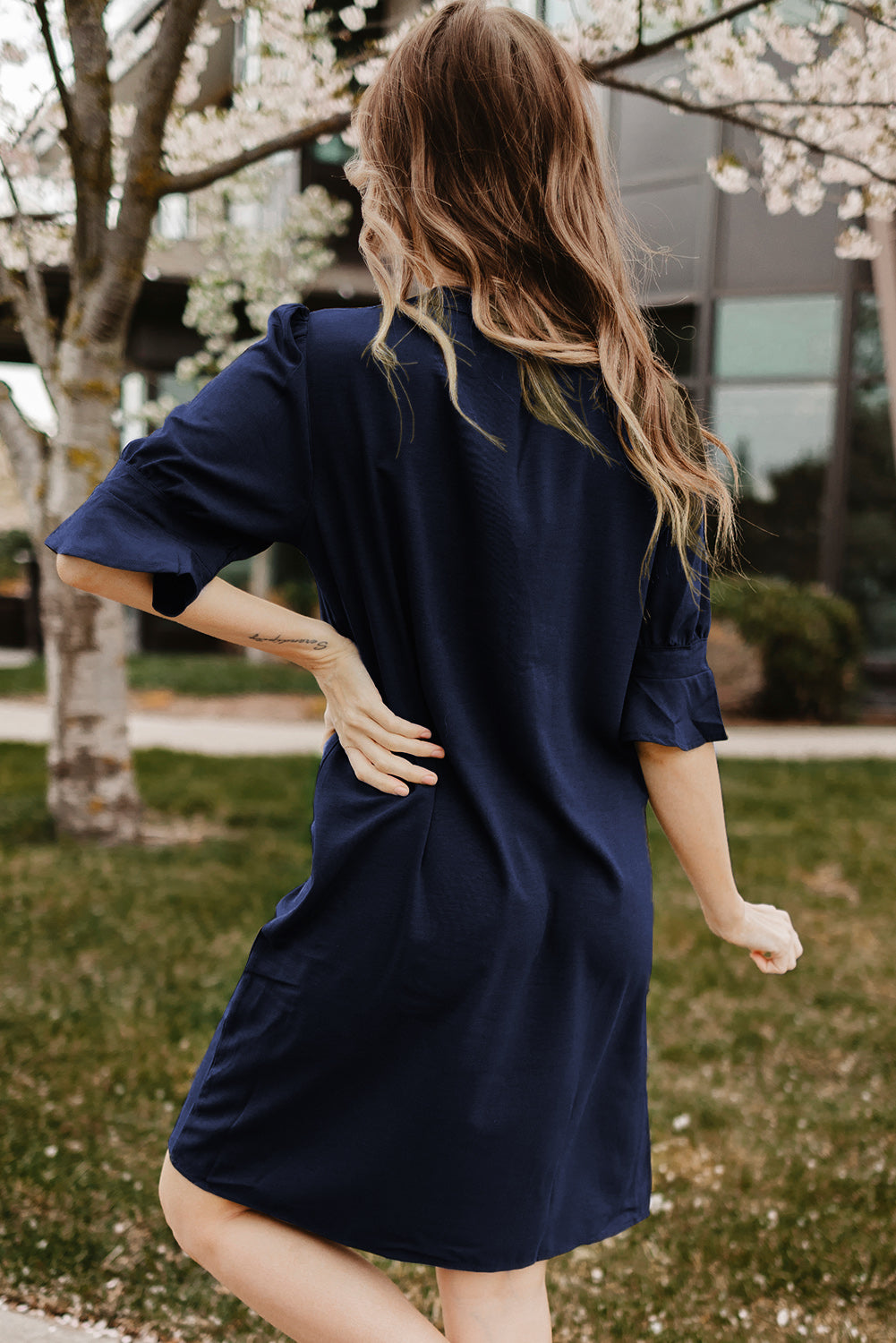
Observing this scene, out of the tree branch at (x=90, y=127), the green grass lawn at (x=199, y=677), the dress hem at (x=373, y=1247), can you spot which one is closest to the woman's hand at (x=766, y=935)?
the dress hem at (x=373, y=1247)

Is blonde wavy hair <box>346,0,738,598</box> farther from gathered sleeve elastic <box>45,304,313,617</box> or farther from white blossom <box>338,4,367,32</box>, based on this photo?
white blossom <box>338,4,367,32</box>

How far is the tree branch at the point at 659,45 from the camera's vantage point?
11.8ft

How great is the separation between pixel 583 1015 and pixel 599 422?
68cm

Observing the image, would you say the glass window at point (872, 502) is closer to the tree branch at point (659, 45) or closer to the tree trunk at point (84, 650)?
the tree branch at point (659, 45)

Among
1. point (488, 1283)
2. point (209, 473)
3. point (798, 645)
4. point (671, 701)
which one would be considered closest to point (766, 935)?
point (671, 701)

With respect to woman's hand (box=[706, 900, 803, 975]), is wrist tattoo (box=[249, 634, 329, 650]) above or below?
above

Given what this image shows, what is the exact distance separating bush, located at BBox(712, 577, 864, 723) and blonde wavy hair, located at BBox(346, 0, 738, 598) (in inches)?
349

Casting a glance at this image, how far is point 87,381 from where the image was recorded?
4992 mm

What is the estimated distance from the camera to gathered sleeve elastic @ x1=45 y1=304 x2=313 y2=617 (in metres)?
1.21

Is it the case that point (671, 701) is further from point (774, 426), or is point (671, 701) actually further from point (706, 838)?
point (774, 426)

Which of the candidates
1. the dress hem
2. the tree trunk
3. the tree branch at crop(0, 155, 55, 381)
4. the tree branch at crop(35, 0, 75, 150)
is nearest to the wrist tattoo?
the dress hem

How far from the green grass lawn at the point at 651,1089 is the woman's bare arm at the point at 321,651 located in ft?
5.31

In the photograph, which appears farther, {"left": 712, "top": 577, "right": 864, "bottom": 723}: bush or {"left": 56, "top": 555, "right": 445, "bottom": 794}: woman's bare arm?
{"left": 712, "top": 577, "right": 864, "bottom": 723}: bush

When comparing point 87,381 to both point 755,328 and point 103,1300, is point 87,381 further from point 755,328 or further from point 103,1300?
point 755,328
